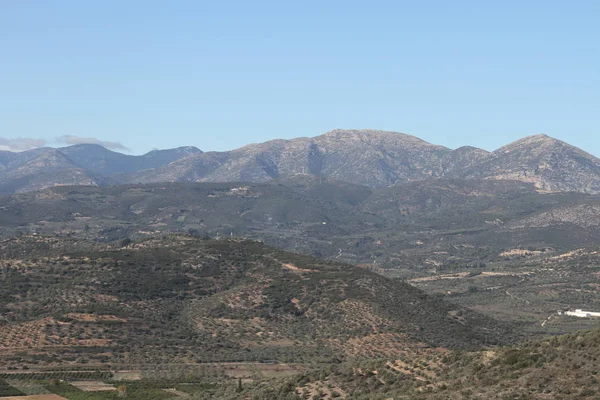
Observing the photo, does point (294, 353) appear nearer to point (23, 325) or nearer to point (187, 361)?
point (187, 361)

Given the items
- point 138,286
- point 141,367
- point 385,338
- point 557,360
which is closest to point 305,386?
point 557,360

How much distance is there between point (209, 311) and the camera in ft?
497

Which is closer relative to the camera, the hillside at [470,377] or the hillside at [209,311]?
the hillside at [470,377]

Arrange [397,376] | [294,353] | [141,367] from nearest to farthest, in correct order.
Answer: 1. [397,376]
2. [141,367]
3. [294,353]

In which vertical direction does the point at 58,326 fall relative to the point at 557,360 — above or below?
below

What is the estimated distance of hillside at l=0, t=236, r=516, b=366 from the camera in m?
127

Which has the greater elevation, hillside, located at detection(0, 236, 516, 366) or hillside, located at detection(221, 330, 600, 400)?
hillside, located at detection(221, 330, 600, 400)

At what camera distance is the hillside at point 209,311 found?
127000 millimetres

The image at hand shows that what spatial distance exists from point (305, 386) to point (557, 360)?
22110mm

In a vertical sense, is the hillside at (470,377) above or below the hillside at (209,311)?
above

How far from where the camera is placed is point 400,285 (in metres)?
167

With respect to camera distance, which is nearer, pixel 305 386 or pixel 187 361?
pixel 305 386

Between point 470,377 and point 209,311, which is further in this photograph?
point 209,311

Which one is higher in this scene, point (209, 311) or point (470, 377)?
point (470, 377)
